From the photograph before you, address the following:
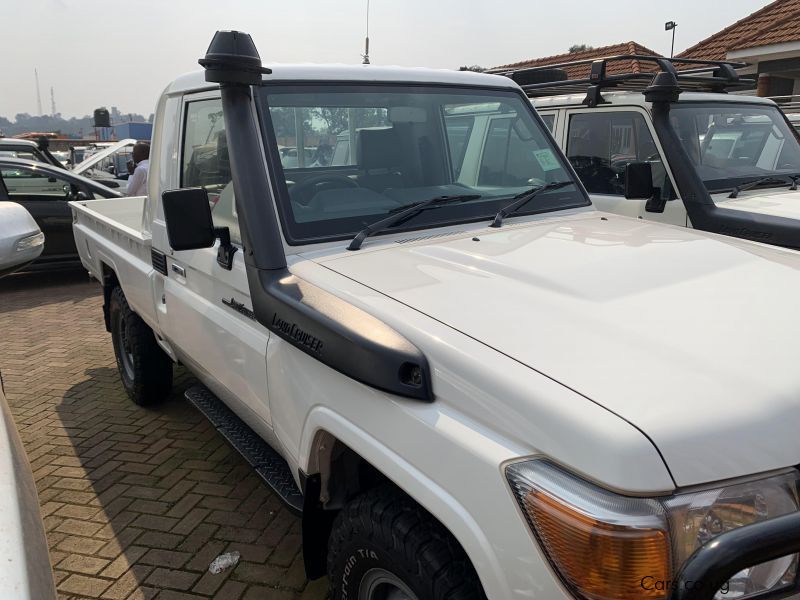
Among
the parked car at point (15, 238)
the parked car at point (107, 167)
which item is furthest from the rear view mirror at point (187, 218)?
the parked car at point (107, 167)

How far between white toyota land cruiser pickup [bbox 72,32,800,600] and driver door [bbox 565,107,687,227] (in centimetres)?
191

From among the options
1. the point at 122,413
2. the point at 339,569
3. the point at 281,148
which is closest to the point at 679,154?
the point at 281,148

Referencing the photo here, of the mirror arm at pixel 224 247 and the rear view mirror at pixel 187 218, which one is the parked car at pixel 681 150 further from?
the rear view mirror at pixel 187 218

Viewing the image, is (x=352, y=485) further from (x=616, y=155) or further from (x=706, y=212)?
(x=616, y=155)

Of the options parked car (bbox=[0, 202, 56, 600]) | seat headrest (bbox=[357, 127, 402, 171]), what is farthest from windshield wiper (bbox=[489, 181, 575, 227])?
parked car (bbox=[0, 202, 56, 600])

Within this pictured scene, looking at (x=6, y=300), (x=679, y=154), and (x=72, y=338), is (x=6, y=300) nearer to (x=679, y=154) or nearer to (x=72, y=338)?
(x=72, y=338)

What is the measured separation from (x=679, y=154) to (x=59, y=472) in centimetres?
464

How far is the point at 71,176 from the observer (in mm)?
8430

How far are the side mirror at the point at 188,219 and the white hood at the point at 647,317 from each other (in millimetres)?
525

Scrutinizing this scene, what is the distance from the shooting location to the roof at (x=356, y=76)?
269cm

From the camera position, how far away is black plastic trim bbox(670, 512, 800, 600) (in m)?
1.22

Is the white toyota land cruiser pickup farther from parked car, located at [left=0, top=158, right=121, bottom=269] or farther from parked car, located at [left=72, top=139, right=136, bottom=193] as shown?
parked car, located at [left=72, top=139, right=136, bottom=193]

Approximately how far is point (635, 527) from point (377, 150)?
2.01 meters

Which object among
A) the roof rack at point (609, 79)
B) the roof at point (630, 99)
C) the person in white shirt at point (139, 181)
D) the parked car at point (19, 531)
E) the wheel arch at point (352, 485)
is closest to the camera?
the parked car at point (19, 531)
